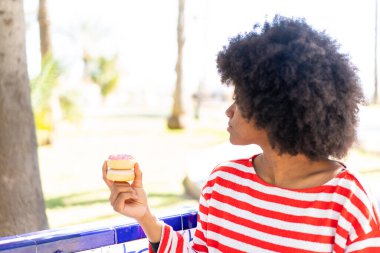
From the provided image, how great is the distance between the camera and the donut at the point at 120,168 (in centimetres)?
164

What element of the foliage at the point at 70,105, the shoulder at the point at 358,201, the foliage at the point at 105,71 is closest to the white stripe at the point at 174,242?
the shoulder at the point at 358,201

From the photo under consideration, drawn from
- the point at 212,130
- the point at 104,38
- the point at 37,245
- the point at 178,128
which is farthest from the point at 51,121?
the point at 104,38

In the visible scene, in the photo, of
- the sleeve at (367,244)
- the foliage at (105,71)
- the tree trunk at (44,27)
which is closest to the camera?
the sleeve at (367,244)

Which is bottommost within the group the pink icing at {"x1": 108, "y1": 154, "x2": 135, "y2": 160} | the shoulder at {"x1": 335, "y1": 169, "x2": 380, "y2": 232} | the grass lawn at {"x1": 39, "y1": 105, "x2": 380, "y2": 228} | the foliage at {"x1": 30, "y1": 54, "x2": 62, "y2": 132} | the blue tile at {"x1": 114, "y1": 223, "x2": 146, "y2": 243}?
the grass lawn at {"x1": 39, "y1": 105, "x2": 380, "y2": 228}

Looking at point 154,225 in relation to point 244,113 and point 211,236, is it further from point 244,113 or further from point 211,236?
point 244,113

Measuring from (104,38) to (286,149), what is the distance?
138 ft

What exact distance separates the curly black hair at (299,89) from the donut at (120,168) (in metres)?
0.39

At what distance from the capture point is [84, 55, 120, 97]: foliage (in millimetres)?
38375

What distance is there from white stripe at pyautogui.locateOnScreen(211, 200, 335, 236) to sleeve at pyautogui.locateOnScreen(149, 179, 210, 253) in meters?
0.10

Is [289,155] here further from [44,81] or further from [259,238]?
[44,81]

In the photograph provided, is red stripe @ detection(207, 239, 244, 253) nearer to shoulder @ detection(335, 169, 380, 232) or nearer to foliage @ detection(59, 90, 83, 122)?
shoulder @ detection(335, 169, 380, 232)

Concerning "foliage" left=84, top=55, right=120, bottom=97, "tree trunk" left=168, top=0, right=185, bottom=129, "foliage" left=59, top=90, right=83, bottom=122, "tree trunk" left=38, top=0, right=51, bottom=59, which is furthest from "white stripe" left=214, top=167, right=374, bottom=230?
"foliage" left=84, top=55, right=120, bottom=97

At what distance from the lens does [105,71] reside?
1522 inches

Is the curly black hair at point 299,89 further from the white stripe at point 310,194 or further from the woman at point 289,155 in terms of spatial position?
the white stripe at point 310,194
